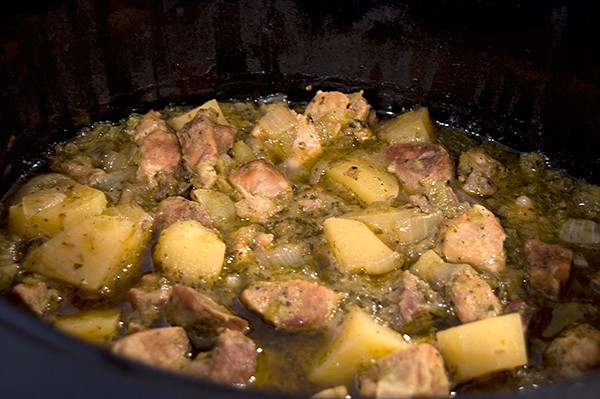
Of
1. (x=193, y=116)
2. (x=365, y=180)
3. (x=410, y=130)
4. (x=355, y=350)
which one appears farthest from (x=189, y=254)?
(x=410, y=130)

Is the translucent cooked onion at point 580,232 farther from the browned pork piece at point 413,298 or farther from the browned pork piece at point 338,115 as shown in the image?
the browned pork piece at point 338,115

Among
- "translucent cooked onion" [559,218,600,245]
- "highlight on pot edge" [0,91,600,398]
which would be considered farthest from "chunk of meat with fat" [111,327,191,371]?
"translucent cooked onion" [559,218,600,245]

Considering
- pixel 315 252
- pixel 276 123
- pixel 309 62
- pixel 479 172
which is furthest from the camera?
pixel 309 62

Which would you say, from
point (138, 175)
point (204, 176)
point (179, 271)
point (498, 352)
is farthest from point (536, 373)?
point (138, 175)

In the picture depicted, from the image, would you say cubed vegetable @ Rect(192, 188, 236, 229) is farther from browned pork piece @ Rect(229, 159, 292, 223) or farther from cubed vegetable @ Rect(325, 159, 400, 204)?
cubed vegetable @ Rect(325, 159, 400, 204)

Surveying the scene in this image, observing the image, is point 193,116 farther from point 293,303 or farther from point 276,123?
point 293,303

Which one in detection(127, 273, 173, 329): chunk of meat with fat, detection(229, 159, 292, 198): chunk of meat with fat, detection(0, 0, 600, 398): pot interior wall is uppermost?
detection(0, 0, 600, 398): pot interior wall

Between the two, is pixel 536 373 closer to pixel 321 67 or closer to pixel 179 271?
pixel 179 271
